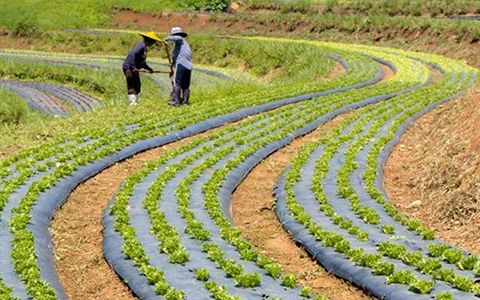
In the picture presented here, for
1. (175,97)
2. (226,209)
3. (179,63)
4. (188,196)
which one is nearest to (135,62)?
(179,63)

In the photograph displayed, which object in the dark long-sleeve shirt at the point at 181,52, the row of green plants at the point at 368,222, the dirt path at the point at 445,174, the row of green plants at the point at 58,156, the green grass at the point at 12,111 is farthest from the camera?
the green grass at the point at 12,111

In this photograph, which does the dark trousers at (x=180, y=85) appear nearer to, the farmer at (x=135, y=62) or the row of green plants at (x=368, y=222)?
the farmer at (x=135, y=62)

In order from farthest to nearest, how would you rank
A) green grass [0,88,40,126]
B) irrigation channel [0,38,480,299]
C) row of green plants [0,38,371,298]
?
1. green grass [0,88,40,126]
2. row of green plants [0,38,371,298]
3. irrigation channel [0,38,480,299]

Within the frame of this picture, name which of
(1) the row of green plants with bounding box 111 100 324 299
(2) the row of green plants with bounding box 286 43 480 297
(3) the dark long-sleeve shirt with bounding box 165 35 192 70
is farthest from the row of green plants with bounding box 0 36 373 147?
(2) the row of green plants with bounding box 286 43 480 297

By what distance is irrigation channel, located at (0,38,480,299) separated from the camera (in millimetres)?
8617

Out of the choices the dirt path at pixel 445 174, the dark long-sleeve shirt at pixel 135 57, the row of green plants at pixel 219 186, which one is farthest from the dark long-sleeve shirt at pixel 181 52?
Result: the dirt path at pixel 445 174

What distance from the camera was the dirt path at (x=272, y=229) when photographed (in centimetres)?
903

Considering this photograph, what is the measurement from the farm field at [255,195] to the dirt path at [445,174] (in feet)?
0.12

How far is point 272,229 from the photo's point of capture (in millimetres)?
11070

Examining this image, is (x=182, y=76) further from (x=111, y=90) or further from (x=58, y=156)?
(x=111, y=90)

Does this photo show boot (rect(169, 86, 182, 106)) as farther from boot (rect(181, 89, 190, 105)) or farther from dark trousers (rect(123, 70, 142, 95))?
dark trousers (rect(123, 70, 142, 95))

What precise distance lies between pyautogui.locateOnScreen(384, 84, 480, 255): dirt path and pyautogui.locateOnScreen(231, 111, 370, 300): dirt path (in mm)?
2115

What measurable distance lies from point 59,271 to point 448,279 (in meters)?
5.01

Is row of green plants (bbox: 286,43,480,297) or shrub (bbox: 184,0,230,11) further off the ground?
row of green plants (bbox: 286,43,480,297)
